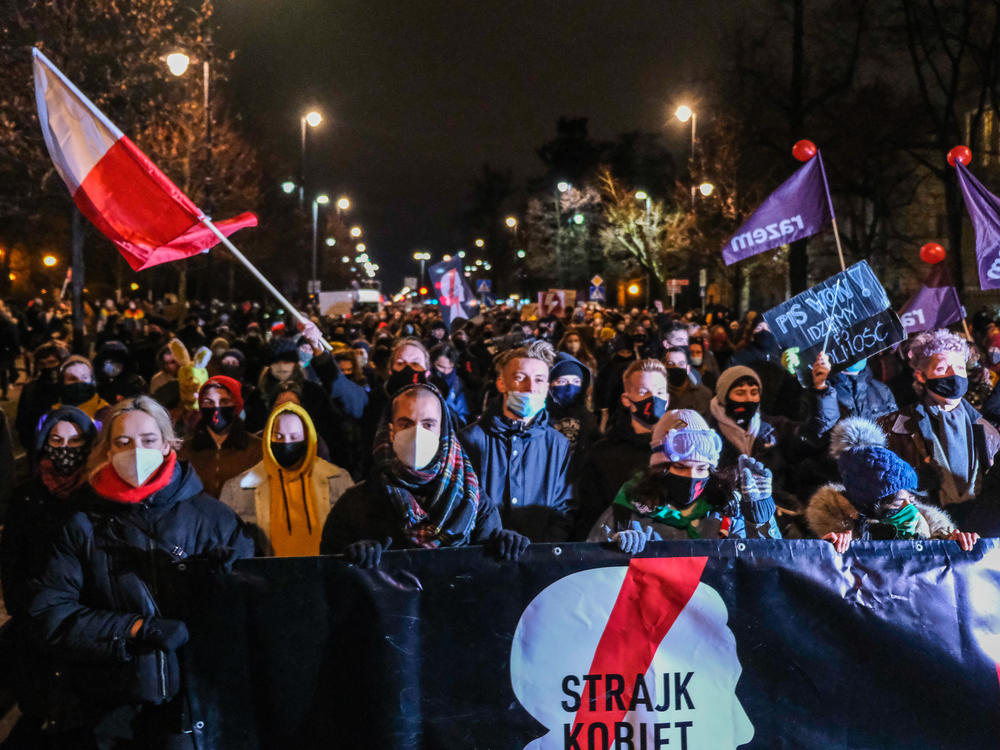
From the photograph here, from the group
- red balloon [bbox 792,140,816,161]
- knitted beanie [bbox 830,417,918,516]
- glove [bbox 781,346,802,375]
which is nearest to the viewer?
knitted beanie [bbox 830,417,918,516]

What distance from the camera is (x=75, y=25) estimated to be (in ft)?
66.7

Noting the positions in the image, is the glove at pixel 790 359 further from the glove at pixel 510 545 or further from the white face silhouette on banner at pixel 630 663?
the glove at pixel 510 545

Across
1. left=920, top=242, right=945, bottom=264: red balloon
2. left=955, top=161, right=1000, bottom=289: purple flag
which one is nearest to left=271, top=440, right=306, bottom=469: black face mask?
left=955, top=161, right=1000, bottom=289: purple flag

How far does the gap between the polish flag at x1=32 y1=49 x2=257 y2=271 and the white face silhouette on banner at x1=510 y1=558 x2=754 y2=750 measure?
4217 millimetres

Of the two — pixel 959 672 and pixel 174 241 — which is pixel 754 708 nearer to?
pixel 959 672

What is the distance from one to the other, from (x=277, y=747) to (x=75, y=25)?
66.0 feet

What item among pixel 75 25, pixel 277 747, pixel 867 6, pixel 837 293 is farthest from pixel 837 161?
pixel 277 747

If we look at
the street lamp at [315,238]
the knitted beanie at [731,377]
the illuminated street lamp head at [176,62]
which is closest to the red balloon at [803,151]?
the knitted beanie at [731,377]

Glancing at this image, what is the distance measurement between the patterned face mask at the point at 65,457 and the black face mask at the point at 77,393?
3.21 m

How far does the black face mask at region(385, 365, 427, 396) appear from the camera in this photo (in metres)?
8.20

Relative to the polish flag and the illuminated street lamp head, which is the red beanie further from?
the illuminated street lamp head

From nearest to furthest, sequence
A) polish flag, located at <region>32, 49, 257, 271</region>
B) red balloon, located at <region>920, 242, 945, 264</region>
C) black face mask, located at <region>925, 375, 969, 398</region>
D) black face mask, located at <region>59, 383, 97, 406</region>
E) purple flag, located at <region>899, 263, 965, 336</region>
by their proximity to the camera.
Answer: black face mask, located at <region>925, 375, 969, 398</region> → polish flag, located at <region>32, 49, 257, 271</region> → black face mask, located at <region>59, 383, 97, 406</region> → purple flag, located at <region>899, 263, 965, 336</region> → red balloon, located at <region>920, 242, 945, 264</region>

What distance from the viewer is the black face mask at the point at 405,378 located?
8195 mm

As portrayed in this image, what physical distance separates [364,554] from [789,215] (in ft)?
20.2
